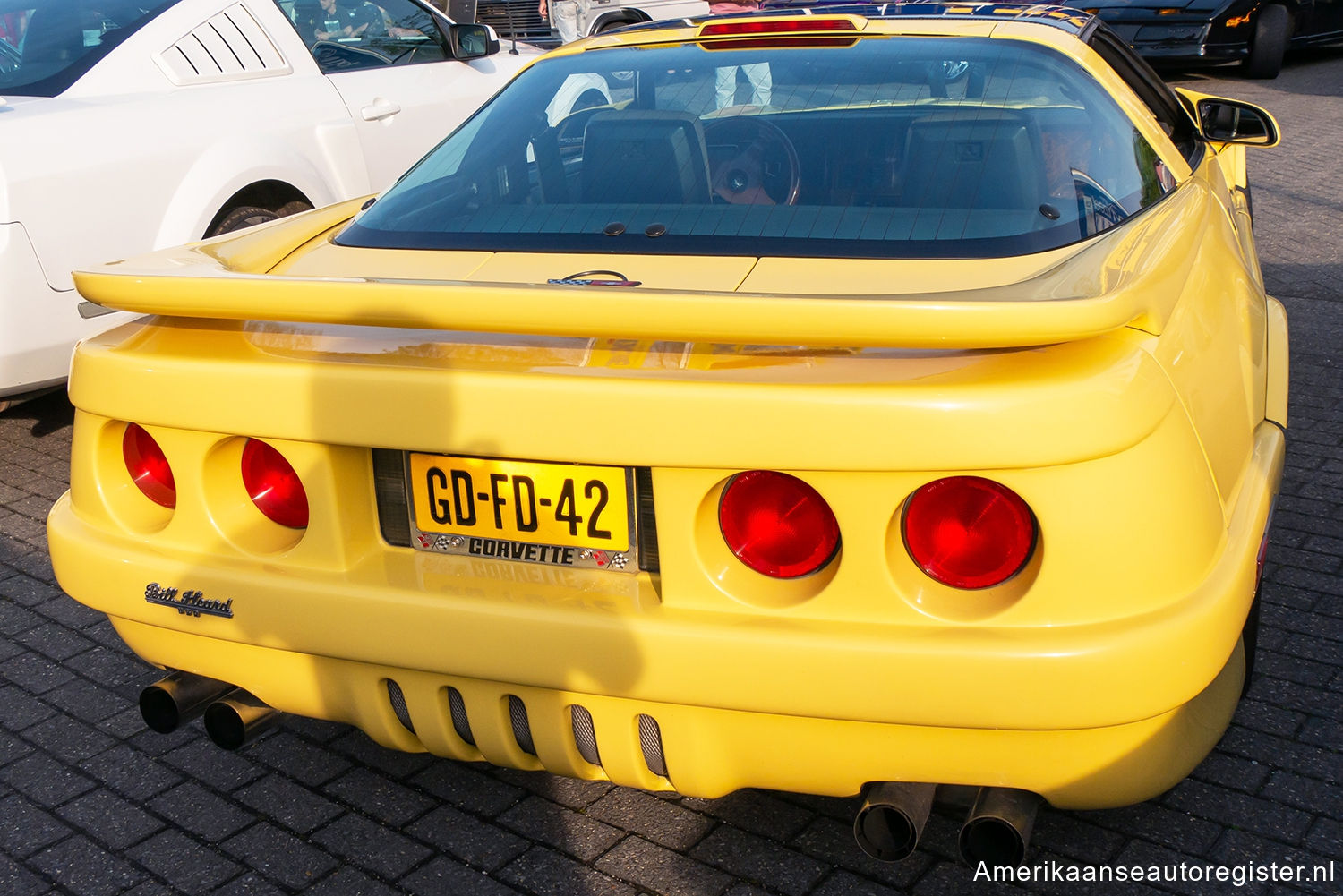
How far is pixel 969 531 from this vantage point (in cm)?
186

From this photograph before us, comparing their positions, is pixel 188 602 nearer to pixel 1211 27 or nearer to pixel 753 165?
pixel 753 165

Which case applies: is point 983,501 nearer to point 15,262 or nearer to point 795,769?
point 795,769

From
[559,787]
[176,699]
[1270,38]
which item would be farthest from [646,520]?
[1270,38]

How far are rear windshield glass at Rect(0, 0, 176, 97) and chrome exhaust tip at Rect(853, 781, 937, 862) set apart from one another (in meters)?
4.07

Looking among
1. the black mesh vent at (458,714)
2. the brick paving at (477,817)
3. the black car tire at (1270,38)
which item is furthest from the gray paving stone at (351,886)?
the black car tire at (1270,38)

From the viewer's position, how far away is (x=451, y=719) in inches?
86.4

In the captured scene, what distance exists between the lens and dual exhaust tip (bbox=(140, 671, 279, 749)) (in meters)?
2.36

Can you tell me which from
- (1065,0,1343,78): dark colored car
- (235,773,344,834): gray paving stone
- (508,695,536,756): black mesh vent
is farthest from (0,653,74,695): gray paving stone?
(1065,0,1343,78): dark colored car

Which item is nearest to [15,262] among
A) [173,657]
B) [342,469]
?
[173,657]

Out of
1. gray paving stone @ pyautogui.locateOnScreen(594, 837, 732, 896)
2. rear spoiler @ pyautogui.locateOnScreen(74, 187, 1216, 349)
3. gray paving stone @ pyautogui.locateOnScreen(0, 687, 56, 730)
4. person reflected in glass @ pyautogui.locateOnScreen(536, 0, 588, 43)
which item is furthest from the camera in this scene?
person reflected in glass @ pyautogui.locateOnScreen(536, 0, 588, 43)

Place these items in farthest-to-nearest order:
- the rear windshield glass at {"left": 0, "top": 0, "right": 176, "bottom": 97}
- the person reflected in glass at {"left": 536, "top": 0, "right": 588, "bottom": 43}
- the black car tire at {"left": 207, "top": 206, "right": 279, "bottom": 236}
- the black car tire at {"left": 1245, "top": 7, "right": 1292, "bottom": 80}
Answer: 1. the black car tire at {"left": 1245, "top": 7, "right": 1292, "bottom": 80}
2. the person reflected in glass at {"left": 536, "top": 0, "right": 588, "bottom": 43}
3. the black car tire at {"left": 207, "top": 206, "right": 279, "bottom": 236}
4. the rear windshield glass at {"left": 0, "top": 0, "right": 176, "bottom": 97}

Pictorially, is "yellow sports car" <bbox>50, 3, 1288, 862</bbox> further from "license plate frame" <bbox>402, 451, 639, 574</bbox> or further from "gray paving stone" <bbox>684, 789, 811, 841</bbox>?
"gray paving stone" <bbox>684, 789, 811, 841</bbox>

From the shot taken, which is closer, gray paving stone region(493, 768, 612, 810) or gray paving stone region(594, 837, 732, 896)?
gray paving stone region(594, 837, 732, 896)

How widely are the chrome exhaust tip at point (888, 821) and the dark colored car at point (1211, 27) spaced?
1261 cm
